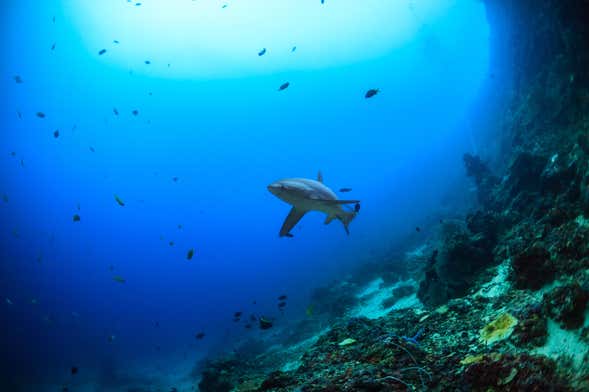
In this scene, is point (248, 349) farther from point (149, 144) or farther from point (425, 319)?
point (149, 144)

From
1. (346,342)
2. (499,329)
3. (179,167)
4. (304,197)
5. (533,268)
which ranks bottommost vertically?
(499,329)

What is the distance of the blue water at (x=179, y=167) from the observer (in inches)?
2240

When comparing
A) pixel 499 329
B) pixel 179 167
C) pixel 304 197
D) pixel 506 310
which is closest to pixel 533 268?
pixel 506 310

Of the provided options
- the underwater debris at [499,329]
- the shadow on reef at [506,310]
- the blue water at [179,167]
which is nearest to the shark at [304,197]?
the shadow on reef at [506,310]

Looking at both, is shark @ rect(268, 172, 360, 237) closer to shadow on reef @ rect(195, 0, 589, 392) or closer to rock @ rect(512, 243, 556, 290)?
shadow on reef @ rect(195, 0, 589, 392)

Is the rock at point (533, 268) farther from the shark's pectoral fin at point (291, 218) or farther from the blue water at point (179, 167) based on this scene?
the blue water at point (179, 167)

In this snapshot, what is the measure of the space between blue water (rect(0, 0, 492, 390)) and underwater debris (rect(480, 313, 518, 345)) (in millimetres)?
32172

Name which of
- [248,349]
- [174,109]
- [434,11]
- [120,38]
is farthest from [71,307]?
[434,11]

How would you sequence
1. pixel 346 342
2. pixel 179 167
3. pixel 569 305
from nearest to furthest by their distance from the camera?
pixel 569 305
pixel 346 342
pixel 179 167

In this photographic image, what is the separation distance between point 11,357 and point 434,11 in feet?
378

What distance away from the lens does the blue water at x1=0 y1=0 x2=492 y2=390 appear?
56906 millimetres

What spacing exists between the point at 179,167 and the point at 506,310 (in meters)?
143

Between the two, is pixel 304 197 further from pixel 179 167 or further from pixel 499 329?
pixel 179 167

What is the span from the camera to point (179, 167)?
135500 millimetres
